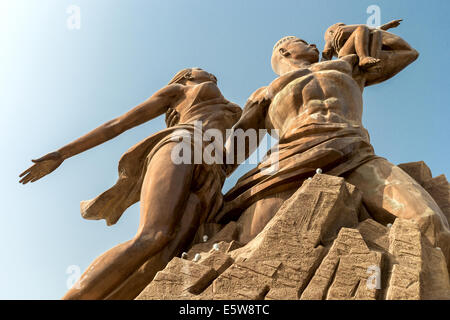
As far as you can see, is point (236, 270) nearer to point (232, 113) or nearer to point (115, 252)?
point (115, 252)

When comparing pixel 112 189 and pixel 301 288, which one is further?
pixel 112 189

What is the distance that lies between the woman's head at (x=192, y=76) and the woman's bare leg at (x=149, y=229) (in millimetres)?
1411

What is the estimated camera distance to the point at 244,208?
6.21 meters

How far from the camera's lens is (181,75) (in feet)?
24.8

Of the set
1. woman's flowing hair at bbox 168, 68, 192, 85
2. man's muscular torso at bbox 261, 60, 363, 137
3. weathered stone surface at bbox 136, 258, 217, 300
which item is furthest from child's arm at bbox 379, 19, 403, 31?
weathered stone surface at bbox 136, 258, 217, 300

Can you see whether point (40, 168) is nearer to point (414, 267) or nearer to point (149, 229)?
point (149, 229)

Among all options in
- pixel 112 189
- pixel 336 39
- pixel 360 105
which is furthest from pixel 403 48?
pixel 112 189

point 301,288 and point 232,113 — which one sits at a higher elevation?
point 232,113

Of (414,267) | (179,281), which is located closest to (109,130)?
(179,281)

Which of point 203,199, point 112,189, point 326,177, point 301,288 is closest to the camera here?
point 301,288

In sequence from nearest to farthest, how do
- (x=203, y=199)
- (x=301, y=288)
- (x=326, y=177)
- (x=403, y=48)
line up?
1. (x=301, y=288)
2. (x=326, y=177)
3. (x=203, y=199)
4. (x=403, y=48)

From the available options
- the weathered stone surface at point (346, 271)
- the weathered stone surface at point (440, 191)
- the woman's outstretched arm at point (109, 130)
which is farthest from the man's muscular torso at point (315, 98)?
the weathered stone surface at point (346, 271)

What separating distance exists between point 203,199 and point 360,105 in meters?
2.10

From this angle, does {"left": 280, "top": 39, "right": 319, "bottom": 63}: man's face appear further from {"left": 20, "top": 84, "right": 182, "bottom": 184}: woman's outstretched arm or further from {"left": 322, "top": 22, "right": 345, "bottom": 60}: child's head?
{"left": 20, "top": 84, "right": 182, "bottom": 184}: woman's outstretched arm
